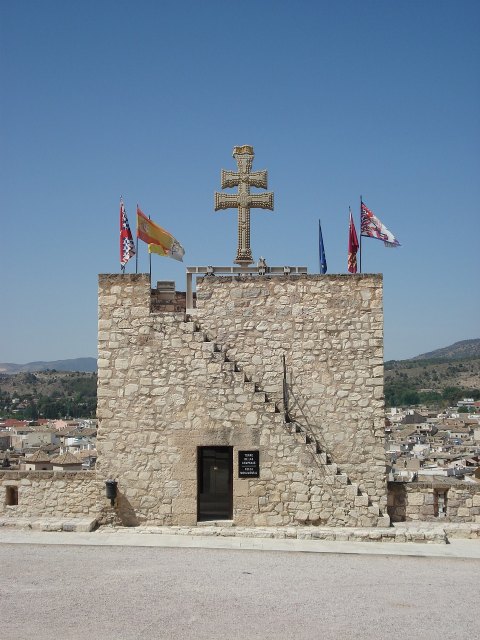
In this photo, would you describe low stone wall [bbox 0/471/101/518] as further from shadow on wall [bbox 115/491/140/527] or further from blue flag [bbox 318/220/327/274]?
blue flag [bbox 318/220/327/274]

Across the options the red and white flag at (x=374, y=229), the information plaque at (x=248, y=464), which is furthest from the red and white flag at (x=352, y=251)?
the information plaque at (x=248, y=464)

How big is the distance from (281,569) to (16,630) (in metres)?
4.69

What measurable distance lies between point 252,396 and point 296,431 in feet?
3.74

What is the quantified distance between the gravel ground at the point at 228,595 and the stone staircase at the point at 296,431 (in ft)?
6.05

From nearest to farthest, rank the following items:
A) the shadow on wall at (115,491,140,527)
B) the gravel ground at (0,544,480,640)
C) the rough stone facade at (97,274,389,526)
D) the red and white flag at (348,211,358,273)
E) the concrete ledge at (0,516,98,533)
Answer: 1. the gravel ground at (0,544,480,640)
2. the concrete ledge at (0,516,98,533)
3. the rough stone facade at (97,274,389,526)
4. the shadow on wall at (115,491,140,527)
5. the red and white flag at (348,211,358,273)

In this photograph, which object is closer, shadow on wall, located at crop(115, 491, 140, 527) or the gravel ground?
the gravel ground

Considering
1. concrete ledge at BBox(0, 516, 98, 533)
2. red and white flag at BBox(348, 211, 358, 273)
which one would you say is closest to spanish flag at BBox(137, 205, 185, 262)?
red and white flag at BBox(348, 211, 358, 273)

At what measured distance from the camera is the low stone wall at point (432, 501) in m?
16.7

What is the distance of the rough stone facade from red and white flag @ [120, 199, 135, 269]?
2.38 ft

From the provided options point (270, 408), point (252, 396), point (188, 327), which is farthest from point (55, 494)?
point (270, 408)

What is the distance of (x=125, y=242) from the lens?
1770 centimetres

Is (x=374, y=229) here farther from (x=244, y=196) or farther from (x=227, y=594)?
(x=227, y=594)

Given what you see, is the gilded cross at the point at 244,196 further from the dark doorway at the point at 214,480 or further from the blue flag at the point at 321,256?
the dark doorway at the point at 214,480

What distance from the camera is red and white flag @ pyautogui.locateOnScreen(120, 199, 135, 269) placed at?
17.6 m
